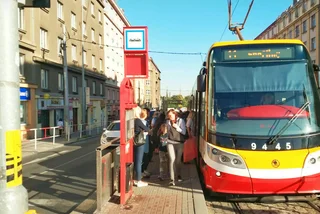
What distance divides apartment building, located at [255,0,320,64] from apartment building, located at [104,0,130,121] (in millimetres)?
28068

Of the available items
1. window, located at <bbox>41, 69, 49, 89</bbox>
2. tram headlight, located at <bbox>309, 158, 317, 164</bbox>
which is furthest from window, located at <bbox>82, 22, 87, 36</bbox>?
tram headlight, located at <bbox>309, 158, 317, 164</bbox>

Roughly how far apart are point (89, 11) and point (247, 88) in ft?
111

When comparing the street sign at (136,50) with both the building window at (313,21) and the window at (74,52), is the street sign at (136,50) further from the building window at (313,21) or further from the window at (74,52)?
the building window at (313,21)

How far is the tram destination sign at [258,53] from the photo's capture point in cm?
→ 628

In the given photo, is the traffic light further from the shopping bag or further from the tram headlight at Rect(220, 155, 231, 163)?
the shopping bag

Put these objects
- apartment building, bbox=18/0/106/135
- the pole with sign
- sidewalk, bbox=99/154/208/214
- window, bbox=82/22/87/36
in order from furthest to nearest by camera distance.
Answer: window, bbox=82/22/87/36 < apartment building, bbox=18/0/106/135 < the pole with sign < sidewalk, bbox=99/154/208/214

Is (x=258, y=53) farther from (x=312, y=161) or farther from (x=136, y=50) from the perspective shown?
(x=136, y=50)

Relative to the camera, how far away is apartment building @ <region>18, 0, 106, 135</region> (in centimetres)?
2208

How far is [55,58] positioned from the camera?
2695 centimetres

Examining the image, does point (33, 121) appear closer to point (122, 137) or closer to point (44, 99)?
point (44, 99)

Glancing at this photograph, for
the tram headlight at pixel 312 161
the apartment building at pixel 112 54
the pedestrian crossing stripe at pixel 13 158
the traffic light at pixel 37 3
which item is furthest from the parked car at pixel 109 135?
the apartment building at pixel 112 54

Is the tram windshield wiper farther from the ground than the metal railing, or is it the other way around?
the tram windshield wiper

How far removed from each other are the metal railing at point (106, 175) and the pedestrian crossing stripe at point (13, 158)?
1.95 m

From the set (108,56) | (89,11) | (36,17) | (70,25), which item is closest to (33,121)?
(36,17)
